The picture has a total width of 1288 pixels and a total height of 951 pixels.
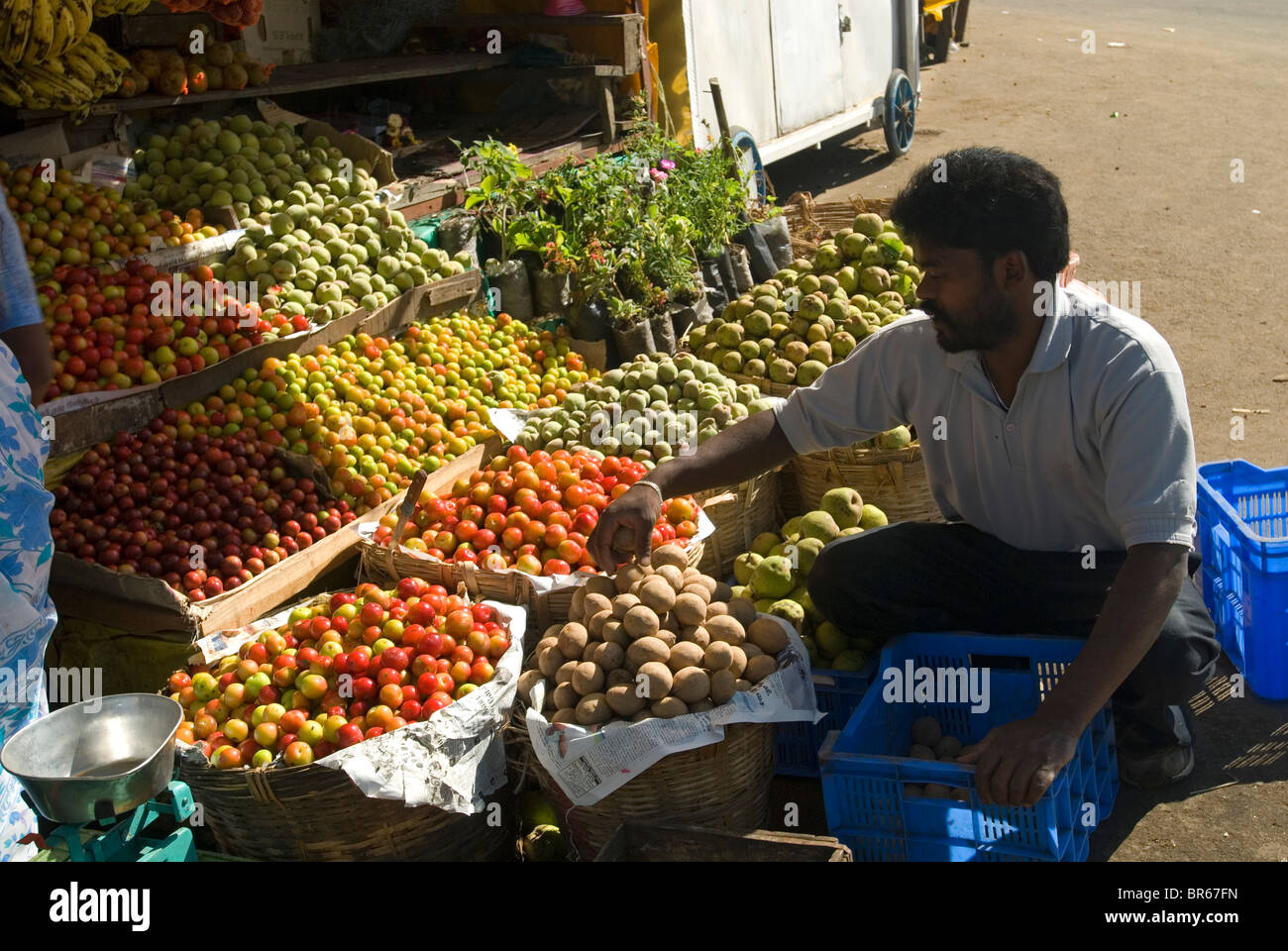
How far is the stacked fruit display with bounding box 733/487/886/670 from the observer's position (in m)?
3.51

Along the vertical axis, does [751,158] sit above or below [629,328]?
above

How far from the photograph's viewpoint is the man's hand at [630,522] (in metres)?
3.08

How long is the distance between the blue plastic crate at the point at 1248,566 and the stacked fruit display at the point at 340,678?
2.18 meters

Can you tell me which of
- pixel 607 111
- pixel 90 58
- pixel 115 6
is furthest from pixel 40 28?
pixel 607 111

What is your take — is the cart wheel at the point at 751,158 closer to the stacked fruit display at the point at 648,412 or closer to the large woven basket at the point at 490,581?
the stacked fruit display at the point at 648,412

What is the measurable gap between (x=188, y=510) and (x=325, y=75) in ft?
11.7

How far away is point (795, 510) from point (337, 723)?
236cm

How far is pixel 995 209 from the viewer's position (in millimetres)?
2758

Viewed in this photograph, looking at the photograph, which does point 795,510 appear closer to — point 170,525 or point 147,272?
point 170,525

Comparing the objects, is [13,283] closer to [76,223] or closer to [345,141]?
[76,223]

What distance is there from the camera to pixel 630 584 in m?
3.19

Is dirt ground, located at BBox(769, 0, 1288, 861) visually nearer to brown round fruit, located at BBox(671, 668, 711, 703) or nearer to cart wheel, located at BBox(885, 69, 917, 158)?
cart wheel, located at BBox(885, 69, 917, 158)

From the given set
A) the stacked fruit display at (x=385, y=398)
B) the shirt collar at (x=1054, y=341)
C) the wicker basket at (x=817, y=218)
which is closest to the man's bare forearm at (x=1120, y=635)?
the shirt collar at (x=1054, y=341)

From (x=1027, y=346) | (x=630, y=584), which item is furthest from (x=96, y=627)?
(x=1027, y=346)
